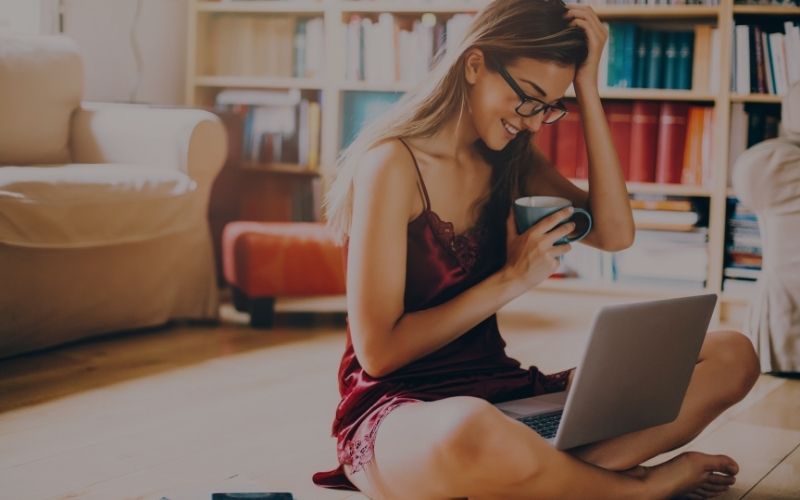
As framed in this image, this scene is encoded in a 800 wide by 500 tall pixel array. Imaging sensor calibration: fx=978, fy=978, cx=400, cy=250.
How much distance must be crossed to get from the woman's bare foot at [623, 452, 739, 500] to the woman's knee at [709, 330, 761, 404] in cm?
11

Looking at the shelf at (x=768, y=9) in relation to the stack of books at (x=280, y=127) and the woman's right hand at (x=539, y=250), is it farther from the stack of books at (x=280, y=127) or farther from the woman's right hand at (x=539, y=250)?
the woman's right hand at (x=539, y=250)

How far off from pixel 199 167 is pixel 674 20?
175 centimetres

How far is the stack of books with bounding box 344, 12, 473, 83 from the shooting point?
3.43 metres

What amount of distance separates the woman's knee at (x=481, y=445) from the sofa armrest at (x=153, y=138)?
163cm

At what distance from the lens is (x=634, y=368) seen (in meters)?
1.23

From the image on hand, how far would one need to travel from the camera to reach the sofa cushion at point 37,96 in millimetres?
2525

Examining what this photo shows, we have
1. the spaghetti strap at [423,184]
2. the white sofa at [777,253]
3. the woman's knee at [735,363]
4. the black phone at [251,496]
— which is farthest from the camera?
the white sofa at [777,253]

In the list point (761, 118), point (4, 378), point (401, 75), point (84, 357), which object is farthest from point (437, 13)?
point (4, 378)

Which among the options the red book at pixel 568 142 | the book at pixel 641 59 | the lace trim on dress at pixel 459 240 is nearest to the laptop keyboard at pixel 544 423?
the lace trim on dress at pixel 459 240

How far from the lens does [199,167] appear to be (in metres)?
2.63

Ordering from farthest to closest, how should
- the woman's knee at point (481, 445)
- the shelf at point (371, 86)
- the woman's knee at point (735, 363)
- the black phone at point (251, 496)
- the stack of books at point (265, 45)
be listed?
1. the stack of books at point (265, 45)
2. the shelf at point (371, 86)
3. the woman's knee at point (735, 363)
4. the black phone at point (251, 496)
5. the woman's knee at point (481, 445)

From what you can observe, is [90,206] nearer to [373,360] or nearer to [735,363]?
[373,360]

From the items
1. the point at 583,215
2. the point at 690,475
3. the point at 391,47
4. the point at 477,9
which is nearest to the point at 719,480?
the point at 690,475

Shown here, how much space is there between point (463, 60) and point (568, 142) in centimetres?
205
